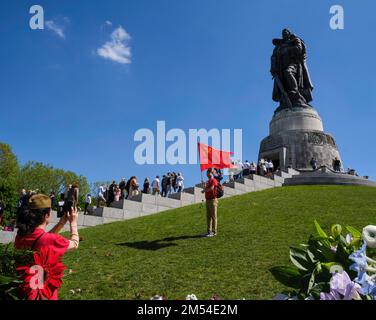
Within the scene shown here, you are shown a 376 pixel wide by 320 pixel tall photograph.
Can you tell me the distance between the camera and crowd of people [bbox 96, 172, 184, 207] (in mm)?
23891

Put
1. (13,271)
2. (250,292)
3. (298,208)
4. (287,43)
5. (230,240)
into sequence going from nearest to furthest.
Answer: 1. (13,271)
2. (250,292)
3. (230,240)
4. (298,208)
5. (287,43)

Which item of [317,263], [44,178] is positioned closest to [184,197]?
[317,263]

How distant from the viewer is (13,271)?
105 inches

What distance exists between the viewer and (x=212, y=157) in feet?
68.9

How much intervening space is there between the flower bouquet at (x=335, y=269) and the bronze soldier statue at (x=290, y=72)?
3989cm

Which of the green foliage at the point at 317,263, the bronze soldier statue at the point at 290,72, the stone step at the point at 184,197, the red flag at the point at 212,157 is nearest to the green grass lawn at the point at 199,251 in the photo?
the red flag at the point at 212,157

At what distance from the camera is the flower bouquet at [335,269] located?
1.68 m

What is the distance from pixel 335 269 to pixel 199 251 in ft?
30.7

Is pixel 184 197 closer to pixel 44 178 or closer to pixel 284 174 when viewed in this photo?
pixel 284 174

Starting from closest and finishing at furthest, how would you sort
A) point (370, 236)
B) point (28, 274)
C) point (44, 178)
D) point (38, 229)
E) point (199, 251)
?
point (370, 236)
point (28, 274)
point (38, 229)
point (199, 251)
point (44, 178)

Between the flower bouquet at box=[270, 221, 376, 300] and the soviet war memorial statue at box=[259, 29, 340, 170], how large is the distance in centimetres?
3425
